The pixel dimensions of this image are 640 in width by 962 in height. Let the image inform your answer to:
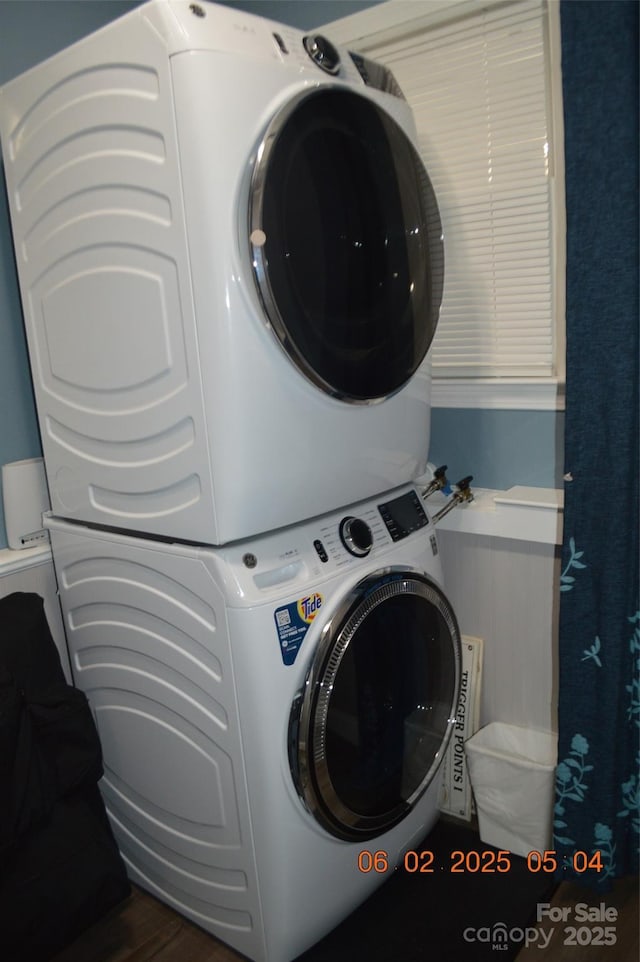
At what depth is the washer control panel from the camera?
1.54 meters

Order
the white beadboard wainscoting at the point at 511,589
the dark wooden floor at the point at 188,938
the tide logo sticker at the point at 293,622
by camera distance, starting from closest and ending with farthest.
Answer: the tide logo sticker at the point at 293,622 < the dark wooden floor at the point at 188,938 < the white beadboard wainscoting at the point at 511,589

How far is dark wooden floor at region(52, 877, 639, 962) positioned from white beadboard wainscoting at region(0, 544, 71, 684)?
57cm

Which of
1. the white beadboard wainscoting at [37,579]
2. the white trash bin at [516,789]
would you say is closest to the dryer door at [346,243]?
the white beadboard wainscoting at [37,579]

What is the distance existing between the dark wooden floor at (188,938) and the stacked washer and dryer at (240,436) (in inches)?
2.1

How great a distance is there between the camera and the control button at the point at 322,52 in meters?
1.28

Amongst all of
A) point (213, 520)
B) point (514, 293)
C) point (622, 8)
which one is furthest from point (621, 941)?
point (622, 8)

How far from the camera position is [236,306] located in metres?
1.14

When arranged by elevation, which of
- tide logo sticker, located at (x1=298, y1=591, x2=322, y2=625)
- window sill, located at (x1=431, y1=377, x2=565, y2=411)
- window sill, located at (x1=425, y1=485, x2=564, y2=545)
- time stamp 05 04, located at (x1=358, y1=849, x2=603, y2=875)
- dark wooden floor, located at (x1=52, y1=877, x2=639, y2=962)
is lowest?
dark wooden floor, located at (x1=52, y1=877, x2=639, y2=962)

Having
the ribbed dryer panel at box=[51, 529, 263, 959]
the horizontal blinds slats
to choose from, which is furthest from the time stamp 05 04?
the horizontal blinds slats

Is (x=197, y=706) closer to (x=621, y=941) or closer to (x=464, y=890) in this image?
(x=464, y=890)

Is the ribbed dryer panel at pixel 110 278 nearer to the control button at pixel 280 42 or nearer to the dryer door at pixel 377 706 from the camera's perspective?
the control button at pixel 280 42

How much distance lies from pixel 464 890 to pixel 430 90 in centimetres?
194

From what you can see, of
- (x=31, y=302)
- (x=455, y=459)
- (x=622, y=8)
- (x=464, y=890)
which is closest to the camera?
(x=622, y=8)

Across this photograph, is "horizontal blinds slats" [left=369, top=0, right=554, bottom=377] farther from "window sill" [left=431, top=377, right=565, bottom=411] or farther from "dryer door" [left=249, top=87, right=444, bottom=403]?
"dryer door" [left=249, top=87, right=444, bottom=403]
